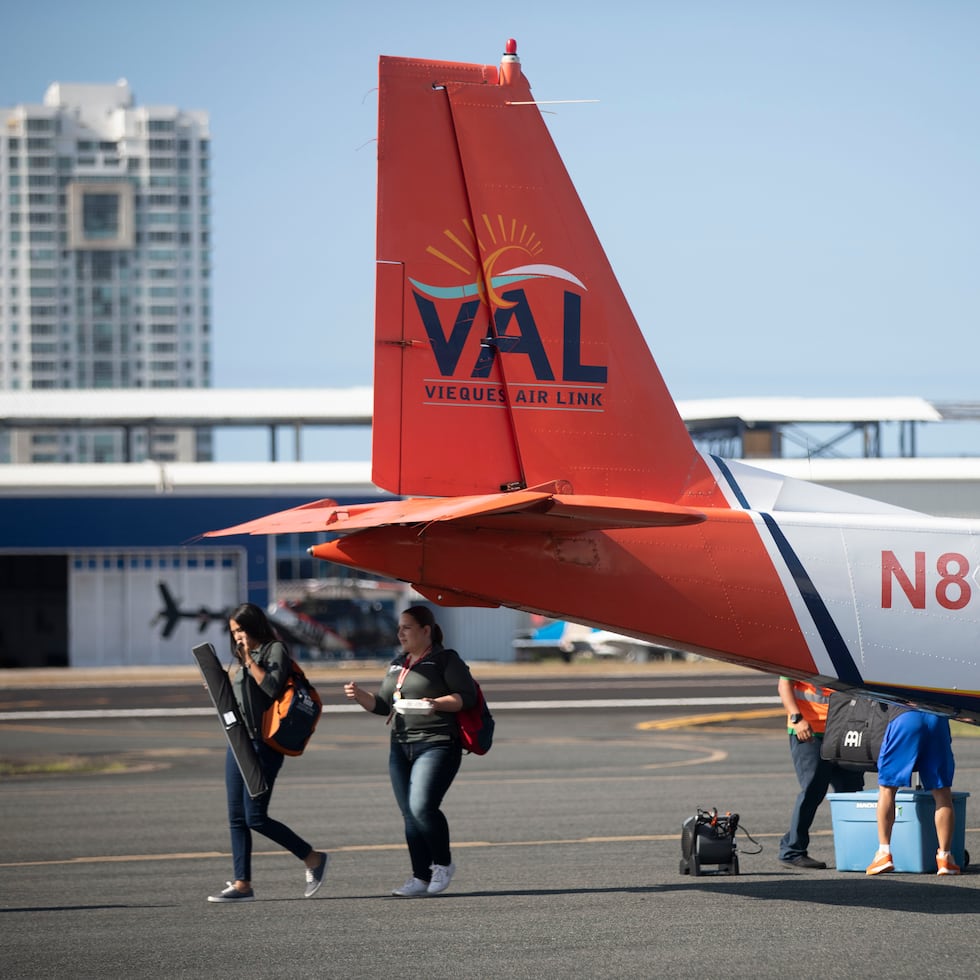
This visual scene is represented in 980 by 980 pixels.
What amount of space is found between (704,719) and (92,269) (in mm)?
179820

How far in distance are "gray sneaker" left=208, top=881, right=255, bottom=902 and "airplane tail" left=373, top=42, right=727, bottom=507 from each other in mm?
2978

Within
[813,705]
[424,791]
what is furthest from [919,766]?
[424,791]

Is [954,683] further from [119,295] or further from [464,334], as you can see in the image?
[119,295]

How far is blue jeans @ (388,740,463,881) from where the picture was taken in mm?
9656

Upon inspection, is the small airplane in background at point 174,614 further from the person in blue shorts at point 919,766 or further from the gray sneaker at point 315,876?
the person in blue shorts at point 919,766

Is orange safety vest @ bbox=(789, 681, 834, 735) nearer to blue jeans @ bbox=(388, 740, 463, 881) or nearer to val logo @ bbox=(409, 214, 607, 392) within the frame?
blue jeans @ bbox=(388, 740, 463, 881)

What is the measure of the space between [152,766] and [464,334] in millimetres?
11717

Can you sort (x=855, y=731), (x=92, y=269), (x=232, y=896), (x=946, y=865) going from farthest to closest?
(x=92, y=269)
(x=855, y=731)
(x=946, y=865)
(x=232, y=896)

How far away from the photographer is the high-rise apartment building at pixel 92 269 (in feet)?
628

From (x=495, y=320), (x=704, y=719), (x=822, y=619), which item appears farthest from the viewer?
(x=704, y=719)

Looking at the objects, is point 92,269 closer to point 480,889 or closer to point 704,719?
point 704,719

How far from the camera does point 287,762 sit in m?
19.4

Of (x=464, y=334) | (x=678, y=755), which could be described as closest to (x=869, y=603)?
(x=464, y=334)

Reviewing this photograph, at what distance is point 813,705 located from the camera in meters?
11.3
